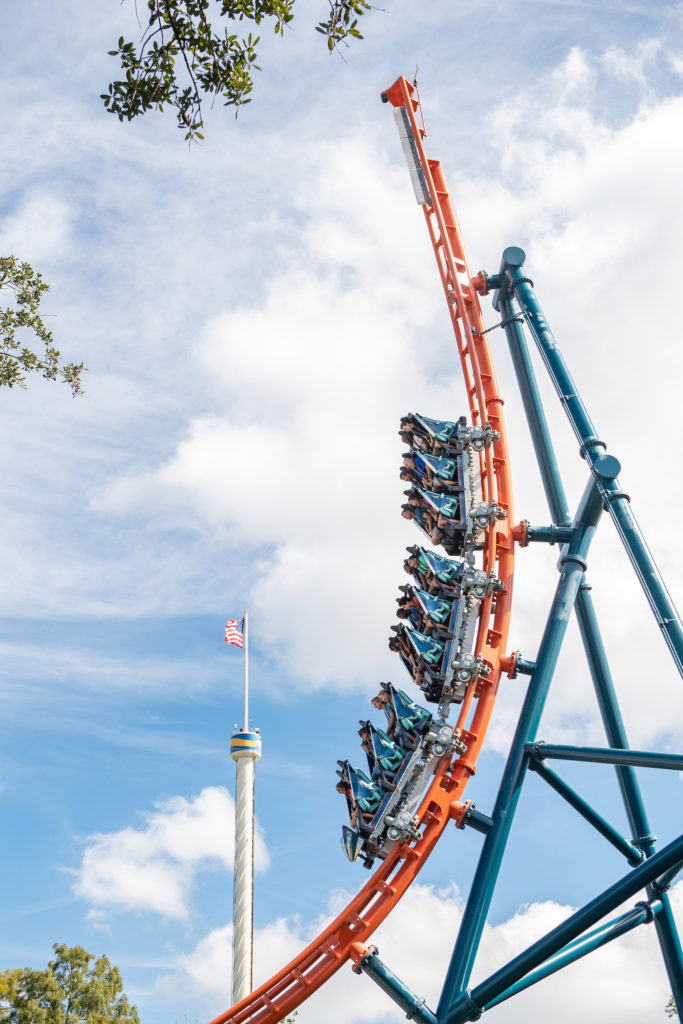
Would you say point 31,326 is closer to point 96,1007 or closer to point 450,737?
point 450,737

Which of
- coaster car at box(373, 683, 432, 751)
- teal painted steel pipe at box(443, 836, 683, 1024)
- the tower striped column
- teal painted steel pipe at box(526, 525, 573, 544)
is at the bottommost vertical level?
teal painted steel pipe at box(443, 836, 683, 1024)

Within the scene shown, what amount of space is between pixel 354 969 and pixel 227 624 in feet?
80.1

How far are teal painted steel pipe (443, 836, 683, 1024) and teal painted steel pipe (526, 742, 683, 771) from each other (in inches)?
36.9

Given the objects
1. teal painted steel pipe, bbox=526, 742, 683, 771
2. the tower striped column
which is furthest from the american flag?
teal painted steel pipe, bbox=526, 742, 683, 771

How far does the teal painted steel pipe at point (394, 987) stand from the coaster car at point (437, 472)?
238 inches

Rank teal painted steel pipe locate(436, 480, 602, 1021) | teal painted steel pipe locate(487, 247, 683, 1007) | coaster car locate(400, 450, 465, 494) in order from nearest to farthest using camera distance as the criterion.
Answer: teal painted steel pipe locate(436, 480, 602, 1021) < teal painted steel pipe locate(487, 247, 683, 1007) < coaster car locate(400, 450, 465, 494)

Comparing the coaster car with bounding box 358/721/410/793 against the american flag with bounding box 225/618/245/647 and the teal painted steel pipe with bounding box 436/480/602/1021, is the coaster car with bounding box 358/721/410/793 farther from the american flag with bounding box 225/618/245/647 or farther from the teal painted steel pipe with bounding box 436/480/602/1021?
the american flag with bounding box 225/618/245/647

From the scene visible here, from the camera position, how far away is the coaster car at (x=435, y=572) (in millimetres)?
14109

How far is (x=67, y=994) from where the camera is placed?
3141 centimetres

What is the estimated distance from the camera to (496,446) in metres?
15.2

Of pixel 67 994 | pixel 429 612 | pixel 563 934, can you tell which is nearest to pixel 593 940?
pixel 563 934

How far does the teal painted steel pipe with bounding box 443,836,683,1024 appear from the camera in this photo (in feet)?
38.7

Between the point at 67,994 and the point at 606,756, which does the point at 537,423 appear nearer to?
the point at 606,756

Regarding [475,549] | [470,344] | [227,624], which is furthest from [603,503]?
[227,624]
